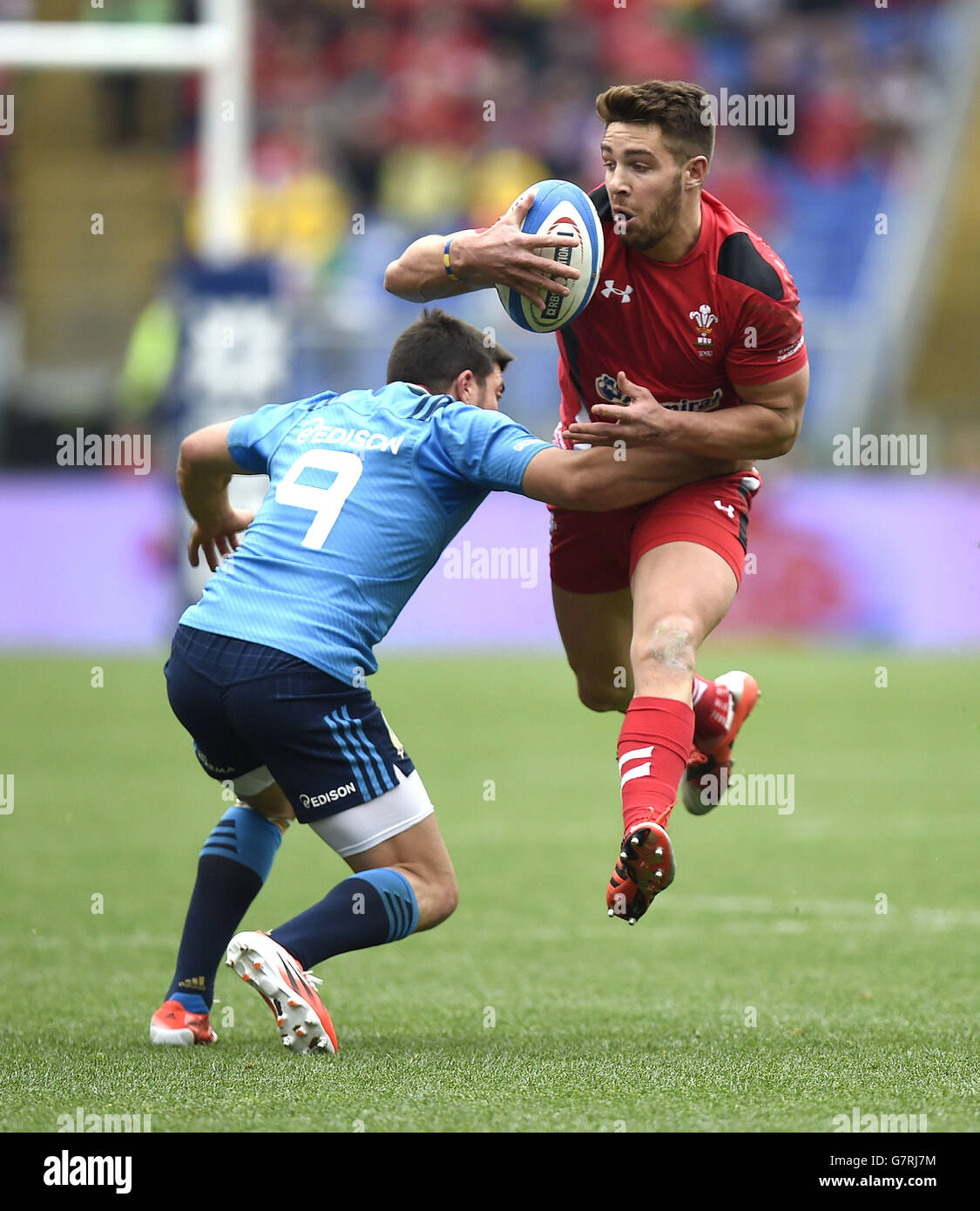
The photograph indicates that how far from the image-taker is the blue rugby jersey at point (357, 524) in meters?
4.32

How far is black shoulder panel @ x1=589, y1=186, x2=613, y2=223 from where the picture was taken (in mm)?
4891

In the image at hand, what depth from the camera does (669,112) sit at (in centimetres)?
466

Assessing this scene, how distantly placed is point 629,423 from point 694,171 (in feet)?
2.54

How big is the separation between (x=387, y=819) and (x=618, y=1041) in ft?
2.86

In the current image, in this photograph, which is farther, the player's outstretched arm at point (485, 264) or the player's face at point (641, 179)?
the player's face at point (641, 179)

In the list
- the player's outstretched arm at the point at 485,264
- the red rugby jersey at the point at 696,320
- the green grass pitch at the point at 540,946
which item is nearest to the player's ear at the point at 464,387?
the player's outstretched arm at the point at 485,264

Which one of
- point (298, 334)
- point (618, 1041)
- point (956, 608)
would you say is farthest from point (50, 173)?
point (618, 1041)

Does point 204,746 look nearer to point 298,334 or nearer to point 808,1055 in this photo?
point 808,1055

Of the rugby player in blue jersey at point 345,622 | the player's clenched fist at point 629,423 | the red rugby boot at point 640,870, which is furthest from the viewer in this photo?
the player's clenched fist at point 629,423

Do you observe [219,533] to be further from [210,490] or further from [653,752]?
[653,752]

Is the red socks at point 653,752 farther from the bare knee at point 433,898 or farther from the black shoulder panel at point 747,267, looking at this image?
the black shoulder panel at point 747,267

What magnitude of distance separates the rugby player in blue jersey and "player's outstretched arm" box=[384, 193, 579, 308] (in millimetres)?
134

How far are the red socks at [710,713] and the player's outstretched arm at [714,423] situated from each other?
84 cm

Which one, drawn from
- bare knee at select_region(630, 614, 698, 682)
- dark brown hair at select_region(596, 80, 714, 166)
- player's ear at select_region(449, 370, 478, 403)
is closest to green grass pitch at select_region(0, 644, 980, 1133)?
bare knee at select_region(630, 614, 698, 682)
